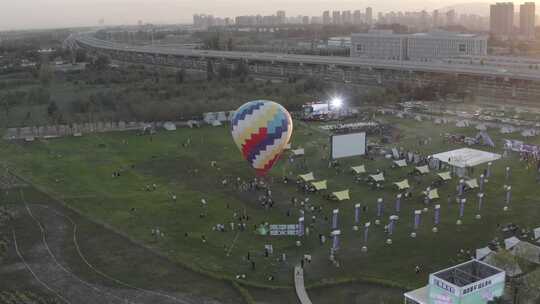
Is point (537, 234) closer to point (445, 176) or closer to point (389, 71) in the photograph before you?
point (445, 176)

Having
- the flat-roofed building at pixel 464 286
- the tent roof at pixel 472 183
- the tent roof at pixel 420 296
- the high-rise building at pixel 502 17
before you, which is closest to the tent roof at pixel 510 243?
the flat-roofed building at pixel 464 286

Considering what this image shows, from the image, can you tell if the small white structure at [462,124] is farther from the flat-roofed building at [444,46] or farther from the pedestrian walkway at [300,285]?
the flat-roofed building at [444,46]

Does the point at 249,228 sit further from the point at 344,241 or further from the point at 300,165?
the point at 300,165

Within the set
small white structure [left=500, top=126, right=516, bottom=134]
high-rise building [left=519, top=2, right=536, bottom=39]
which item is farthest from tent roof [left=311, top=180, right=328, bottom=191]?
high-rise building [left=519, top=2, right=536, bottom=39]

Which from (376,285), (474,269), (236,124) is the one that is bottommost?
(376,285)

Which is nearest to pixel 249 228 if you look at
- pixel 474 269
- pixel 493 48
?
pixel 474 269

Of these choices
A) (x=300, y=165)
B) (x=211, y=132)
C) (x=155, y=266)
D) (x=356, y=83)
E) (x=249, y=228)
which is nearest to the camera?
(x=155, y=266)
